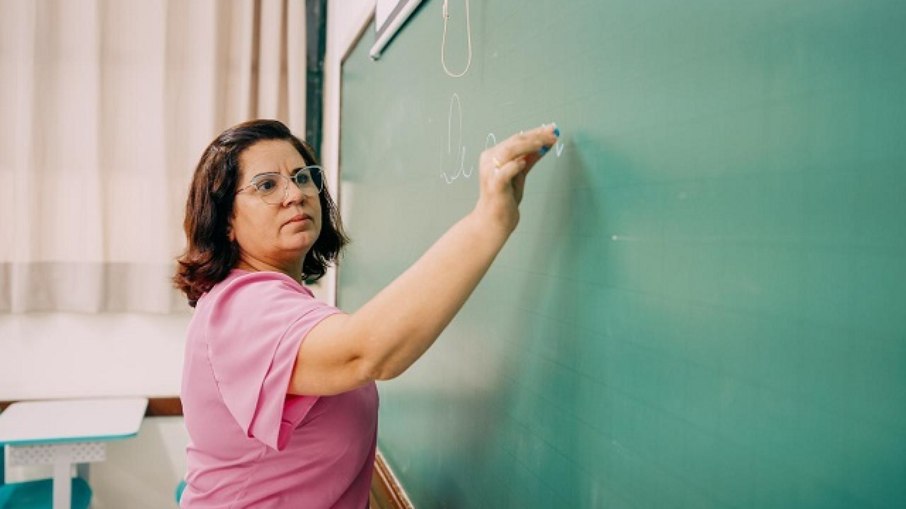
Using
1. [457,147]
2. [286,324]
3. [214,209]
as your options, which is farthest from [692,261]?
[214,209]

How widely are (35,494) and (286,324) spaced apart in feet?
7.22

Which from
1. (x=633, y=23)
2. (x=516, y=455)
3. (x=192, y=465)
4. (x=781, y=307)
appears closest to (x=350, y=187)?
(x=192, y=465)

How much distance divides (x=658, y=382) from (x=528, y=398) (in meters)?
0.28

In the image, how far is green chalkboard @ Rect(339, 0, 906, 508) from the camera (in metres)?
0.41

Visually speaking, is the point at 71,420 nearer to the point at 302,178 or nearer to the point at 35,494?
the point at 35,494

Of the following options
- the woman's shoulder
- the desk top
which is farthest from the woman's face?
the desk top

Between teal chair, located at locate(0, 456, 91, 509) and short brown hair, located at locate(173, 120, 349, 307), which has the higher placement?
short brown hair, located at locate(173, 120, 349, 307)

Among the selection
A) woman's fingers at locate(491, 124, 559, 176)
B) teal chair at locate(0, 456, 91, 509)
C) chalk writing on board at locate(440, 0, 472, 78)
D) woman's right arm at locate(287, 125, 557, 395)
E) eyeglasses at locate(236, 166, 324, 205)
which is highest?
chalk writing on board at locate(440, 0, 472, 78)

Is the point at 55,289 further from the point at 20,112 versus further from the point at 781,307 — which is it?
the point at 781,307

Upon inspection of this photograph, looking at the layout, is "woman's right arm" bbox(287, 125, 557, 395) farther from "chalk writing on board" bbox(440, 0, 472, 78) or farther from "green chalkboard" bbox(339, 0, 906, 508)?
"chalk writing on board" bbox(440, 0, 472, 78)

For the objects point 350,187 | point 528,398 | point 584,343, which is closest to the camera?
point 584,343

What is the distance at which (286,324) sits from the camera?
0.72 meters

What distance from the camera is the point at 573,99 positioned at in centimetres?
74

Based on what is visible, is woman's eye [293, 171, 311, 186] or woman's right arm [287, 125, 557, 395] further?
woman's eye [293, 171, 311, 186]
